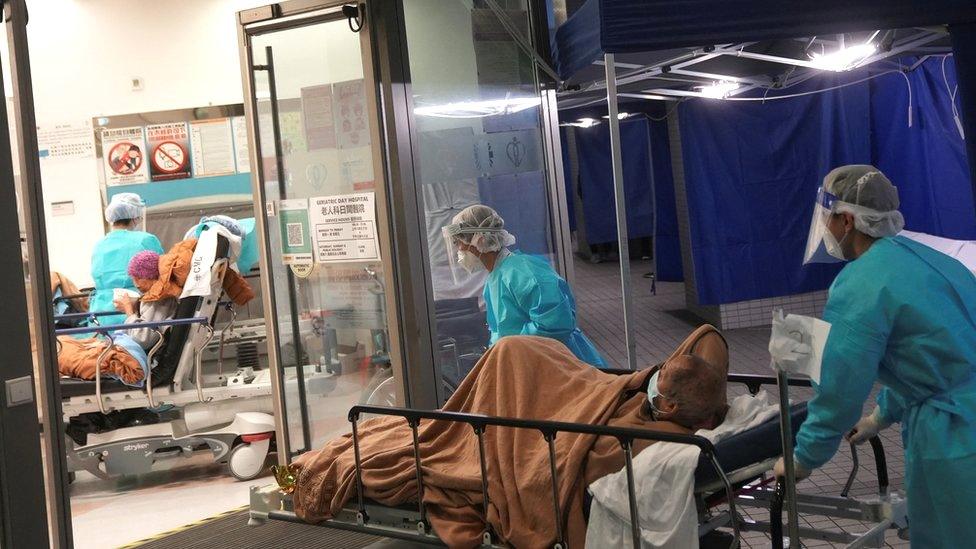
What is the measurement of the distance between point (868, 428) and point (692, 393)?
55 centimetres

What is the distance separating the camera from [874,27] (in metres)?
4.24

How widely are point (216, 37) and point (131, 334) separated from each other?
2931 mm

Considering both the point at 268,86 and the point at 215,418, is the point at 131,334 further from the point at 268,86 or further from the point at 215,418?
the point at 268,86

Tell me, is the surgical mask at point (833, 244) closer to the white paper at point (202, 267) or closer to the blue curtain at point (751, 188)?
the white paper at point (202, 267)

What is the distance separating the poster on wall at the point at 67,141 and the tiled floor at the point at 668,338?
15.3 feet

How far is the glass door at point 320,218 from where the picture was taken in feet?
16.0

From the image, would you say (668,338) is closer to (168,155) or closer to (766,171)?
Answer: (766,171)

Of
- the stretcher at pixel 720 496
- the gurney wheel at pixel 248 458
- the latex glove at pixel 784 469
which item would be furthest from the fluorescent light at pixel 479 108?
the latex glove at pixel 784 469

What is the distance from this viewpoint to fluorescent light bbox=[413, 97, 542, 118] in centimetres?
529

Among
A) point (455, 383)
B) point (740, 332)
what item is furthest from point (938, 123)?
point (455, 383)

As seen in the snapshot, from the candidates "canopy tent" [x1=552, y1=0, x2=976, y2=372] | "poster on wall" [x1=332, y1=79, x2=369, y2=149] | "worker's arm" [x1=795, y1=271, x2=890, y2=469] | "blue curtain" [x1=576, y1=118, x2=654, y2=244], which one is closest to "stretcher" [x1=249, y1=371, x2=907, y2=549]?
"worker's arm" [x1=795, y1=271, x2=890, y2=469]

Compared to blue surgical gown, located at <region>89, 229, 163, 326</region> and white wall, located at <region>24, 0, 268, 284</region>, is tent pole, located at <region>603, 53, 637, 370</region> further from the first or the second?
white wall, located at <region>24, 0, 268, 284</region>

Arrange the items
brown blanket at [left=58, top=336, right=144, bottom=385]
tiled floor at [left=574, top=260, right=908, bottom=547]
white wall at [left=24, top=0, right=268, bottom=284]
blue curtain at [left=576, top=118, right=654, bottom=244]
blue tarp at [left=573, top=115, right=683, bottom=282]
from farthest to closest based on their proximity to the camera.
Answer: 1. blue curtain at [left=576, top=118, right=654, bottom=244]
2. blue tarp at [left=573, top=115, right=683, bottom=282]
3. white wall at [left=24, top=0, right=268, bottom=284]
4. brown blanket at [left=58, top=336, right=144, bottom=385]
5. tiled floor at [left=574, top=260, right=908, bottom=547]

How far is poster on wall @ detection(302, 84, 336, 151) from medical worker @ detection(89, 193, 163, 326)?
7.13 ft
